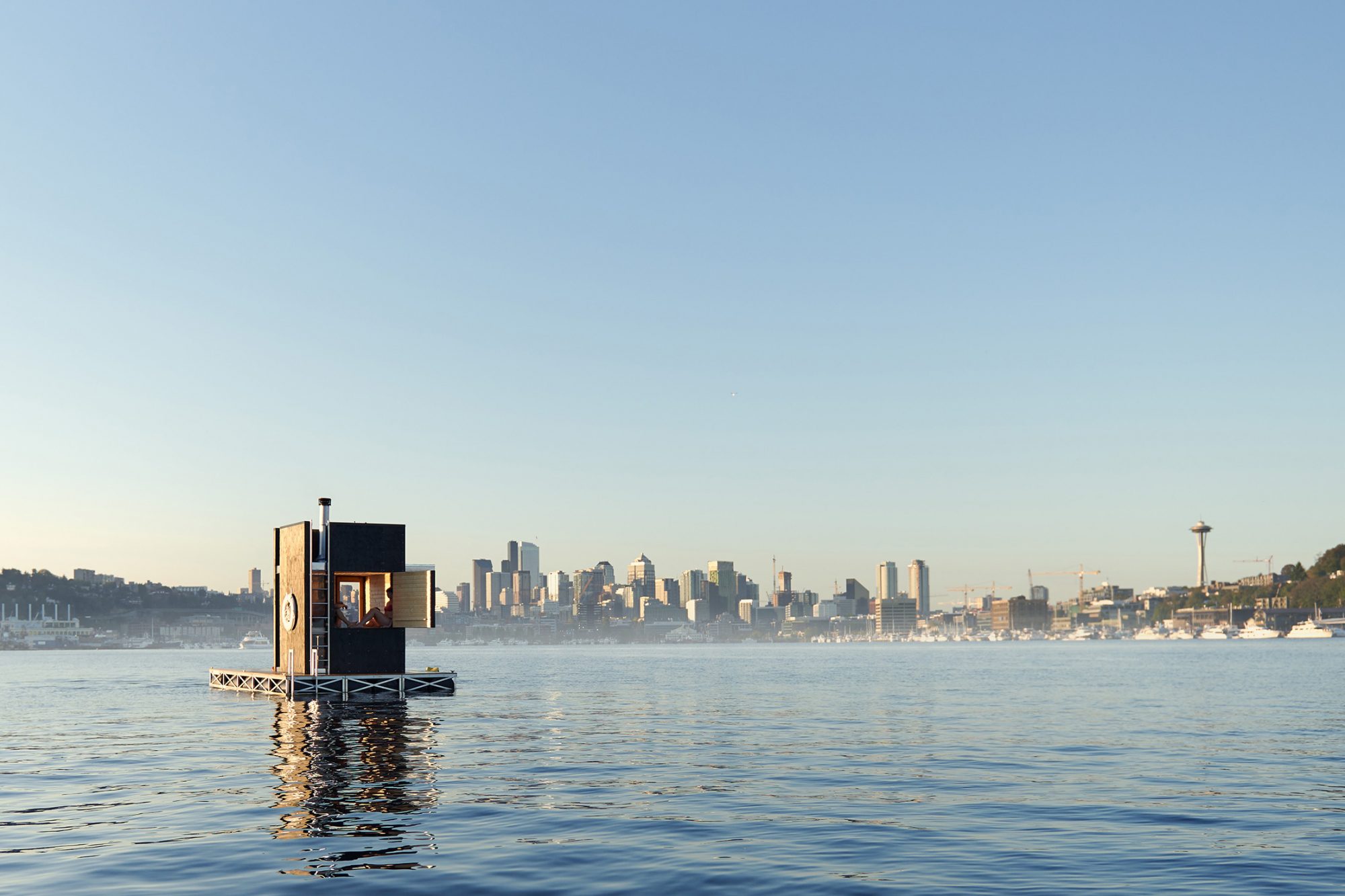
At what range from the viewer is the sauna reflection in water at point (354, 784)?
24.7m

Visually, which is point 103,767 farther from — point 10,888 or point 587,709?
point 587,709

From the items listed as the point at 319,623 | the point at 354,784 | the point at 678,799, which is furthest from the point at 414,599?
the point at 678,799

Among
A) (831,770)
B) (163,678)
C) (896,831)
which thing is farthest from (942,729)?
(163,678)

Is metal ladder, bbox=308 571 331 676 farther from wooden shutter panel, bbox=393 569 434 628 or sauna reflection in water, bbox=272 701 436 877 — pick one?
sauna reflection in water, bbox=272 701 436 877

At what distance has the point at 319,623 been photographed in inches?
2869

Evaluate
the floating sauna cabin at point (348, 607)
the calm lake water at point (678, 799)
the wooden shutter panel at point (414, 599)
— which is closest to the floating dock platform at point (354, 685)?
the floating sauna cabin at point (348, 607)

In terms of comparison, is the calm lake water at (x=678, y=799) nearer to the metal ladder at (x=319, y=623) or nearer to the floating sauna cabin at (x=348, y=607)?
the floating sauna cabin at (x=348, y=607)

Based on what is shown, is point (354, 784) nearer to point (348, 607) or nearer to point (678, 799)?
point (678, 799)

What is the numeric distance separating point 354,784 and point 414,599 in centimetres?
3706

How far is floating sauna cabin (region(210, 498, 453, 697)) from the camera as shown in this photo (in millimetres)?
71188

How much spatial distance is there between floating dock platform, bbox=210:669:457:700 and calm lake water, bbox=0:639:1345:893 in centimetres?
273

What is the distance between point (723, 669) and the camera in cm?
16788

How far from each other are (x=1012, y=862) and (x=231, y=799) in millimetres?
21123

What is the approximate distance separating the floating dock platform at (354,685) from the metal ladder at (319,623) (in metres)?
1.08
